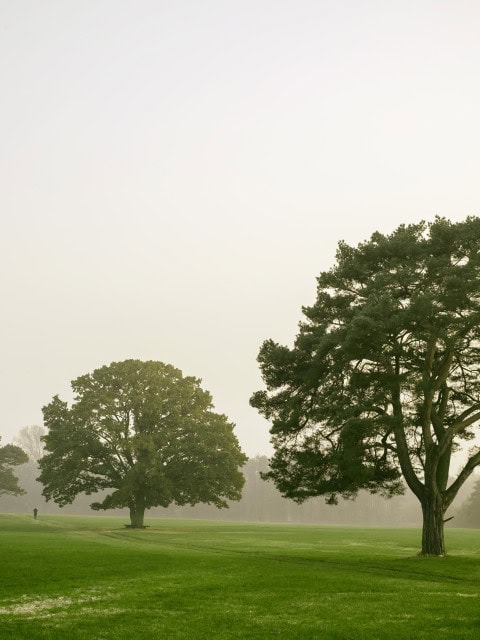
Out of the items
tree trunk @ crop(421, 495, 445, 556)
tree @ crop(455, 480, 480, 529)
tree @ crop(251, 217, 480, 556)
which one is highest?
tree @ crop(251, 217, 480, 556)

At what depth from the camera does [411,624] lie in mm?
15594

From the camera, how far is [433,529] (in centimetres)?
3366

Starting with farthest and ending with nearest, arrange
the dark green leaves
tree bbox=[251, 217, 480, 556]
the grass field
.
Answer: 1. the dark green leaves
2. tree bbox=[251, 217, 480, 556]
3. the grass field

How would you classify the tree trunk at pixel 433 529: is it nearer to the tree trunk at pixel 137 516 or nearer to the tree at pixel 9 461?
the tree trunk at pixel 137 516

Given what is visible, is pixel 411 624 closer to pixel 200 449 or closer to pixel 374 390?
pixel 374 390

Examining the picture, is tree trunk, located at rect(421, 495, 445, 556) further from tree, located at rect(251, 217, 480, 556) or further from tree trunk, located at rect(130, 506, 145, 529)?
tree trunk, located at rect(130, 506, 145, 529)

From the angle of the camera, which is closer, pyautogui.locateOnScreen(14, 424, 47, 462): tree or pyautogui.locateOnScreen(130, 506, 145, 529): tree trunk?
pyautogui.locateOnScreen(130, 506, 145, 529): tree trunk

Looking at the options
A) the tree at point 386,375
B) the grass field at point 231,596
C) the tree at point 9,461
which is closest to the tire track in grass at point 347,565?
the grass field at point 231,596

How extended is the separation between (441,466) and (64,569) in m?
20.7

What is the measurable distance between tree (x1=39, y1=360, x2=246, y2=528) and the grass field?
28614mm

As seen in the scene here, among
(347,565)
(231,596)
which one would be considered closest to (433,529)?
(347,565)

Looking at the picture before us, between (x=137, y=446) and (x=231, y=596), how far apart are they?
141ft

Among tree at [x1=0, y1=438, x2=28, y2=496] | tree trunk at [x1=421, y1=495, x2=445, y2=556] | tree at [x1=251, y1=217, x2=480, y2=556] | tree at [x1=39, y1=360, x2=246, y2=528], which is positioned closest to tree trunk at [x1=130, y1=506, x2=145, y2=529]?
tree at [x1=39, y1=360, x2=246, y2=528]

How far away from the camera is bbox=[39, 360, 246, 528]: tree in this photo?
62.1 m
